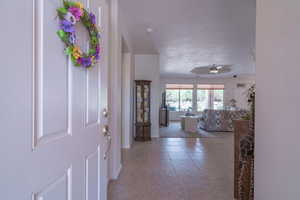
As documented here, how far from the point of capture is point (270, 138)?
1385 mm

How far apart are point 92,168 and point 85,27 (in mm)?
877

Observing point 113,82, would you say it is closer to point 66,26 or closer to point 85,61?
point 85,61

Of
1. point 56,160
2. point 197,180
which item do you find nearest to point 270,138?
point 56,160

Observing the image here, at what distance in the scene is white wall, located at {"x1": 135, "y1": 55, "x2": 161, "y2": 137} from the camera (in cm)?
606

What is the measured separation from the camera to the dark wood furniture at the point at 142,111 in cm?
567

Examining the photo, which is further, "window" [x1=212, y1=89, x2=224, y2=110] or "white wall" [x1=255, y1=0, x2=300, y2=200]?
"window" [x1=212, y1=89, x2=224, y2=110]

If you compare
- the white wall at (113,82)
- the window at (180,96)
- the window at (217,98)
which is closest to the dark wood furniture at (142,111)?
the white wall at (113,82)

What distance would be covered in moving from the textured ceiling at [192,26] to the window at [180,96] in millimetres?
5458

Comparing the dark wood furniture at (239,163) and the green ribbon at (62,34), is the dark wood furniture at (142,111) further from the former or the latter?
the green ribbon at (62,34)

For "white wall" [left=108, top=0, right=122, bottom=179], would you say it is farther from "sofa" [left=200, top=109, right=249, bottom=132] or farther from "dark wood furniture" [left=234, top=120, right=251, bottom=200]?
"sofa" [left=200, top=109, right=249, bottom=132]

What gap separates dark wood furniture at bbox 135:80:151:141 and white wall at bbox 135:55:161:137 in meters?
0.35

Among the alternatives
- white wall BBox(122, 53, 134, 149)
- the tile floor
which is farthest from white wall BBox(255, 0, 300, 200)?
white wall BBox(122, 53, 134, 149)

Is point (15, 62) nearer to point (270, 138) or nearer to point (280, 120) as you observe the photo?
point (280, 120)

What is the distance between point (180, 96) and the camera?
1182cm
